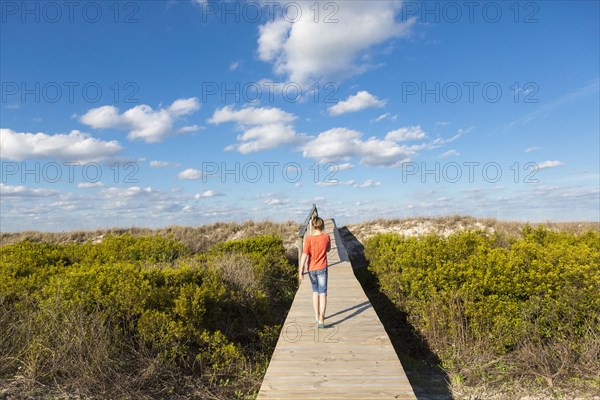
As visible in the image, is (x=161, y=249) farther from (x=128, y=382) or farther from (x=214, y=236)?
(x=214, y=236)

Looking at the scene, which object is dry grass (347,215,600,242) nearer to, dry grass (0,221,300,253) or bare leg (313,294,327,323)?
dry grass (0,221,300,253)

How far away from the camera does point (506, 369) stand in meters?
6.29

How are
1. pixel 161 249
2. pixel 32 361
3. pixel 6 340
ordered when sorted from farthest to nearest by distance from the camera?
pixel 161 249 → pixel 6 340 → pixel 32 361

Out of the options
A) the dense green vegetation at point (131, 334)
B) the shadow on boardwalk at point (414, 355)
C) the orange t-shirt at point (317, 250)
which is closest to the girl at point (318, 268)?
the orange t-shirt at point (317, 250)

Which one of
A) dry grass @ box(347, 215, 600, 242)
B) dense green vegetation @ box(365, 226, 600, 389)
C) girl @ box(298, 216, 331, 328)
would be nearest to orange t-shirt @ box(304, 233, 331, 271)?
girl @ box(298, 216, 331, 328)

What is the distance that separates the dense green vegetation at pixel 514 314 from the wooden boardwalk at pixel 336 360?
1447 millimetres

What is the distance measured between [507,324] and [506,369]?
76 cm

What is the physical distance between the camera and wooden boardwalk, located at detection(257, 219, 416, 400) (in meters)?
4.26

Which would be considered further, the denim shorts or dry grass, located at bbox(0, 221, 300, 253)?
dry grass, located at bbox(0, 221, 300, 253)

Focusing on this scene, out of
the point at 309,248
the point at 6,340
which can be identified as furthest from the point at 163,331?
the point at 309,248

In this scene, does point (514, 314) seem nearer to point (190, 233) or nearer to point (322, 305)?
point (322, 305)

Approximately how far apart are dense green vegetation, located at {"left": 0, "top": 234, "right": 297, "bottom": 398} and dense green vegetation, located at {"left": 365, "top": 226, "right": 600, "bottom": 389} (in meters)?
3.23

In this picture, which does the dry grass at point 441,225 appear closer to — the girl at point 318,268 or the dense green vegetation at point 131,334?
the dense green vegetation at point 131,334

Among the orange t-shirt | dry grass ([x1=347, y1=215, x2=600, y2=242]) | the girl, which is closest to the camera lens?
the girl
